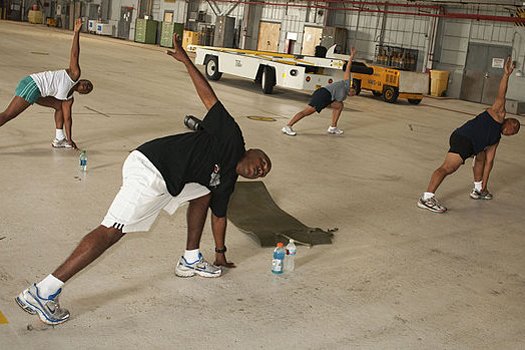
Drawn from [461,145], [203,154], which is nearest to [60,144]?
[461,145]

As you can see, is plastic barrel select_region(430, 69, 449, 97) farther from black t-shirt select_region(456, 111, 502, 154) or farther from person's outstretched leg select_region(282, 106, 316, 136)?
black t-shirt select_region(456, 111, 502, 154)

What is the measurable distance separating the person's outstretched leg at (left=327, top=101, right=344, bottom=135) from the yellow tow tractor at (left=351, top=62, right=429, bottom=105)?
27.2ft

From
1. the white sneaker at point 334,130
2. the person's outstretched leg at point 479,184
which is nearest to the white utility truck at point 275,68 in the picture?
the white sneaker at point 334,130

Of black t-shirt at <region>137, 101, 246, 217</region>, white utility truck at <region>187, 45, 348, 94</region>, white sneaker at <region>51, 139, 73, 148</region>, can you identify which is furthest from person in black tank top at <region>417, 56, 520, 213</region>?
white utility truck at <region>187, 45, 348, 94</region>

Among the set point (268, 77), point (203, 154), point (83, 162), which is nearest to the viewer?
point (203, 154)

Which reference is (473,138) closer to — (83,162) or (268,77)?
(83,162)

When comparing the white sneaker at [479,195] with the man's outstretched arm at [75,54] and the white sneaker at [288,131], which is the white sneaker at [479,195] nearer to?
the white sneaker at [288,131]

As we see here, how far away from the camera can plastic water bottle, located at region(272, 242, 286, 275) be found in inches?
232

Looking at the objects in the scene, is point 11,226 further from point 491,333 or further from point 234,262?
point 491,333

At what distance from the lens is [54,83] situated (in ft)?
29.7

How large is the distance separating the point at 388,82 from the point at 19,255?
17.9 meters

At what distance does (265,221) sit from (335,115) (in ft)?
22.5

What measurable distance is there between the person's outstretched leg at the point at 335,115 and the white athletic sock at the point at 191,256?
8.27 meters

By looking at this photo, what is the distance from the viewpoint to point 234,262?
6184 millimetres
